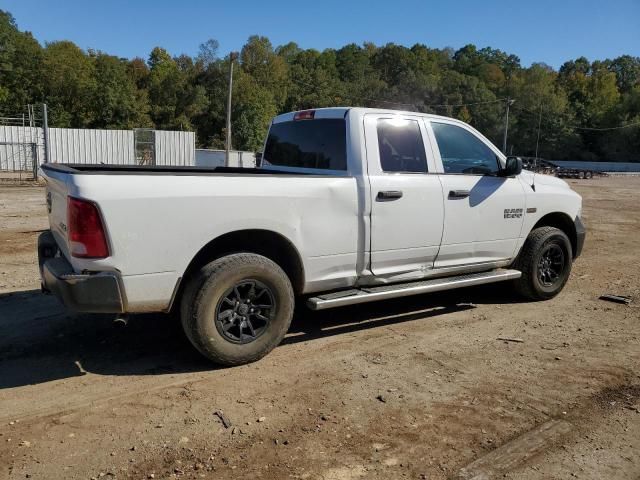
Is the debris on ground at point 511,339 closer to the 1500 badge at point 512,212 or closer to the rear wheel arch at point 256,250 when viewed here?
the 1500 badge at point 512,212

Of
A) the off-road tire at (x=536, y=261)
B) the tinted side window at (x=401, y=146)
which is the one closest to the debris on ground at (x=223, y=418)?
the tinted side window at (x=401, y=146)

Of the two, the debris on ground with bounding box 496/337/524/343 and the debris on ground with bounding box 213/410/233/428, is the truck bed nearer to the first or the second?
the debris on ground with bounding box 213/410/233/428

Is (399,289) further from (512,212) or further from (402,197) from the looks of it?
(512,212)

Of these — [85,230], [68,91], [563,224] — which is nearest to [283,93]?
[68,91]

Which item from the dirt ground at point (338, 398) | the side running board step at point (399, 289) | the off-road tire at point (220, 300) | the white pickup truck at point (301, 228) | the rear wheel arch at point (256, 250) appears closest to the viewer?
the dirt ground at point (338, 398)

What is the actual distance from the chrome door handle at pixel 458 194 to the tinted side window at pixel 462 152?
223 mm

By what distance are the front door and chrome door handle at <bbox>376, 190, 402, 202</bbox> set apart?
0.61 metres

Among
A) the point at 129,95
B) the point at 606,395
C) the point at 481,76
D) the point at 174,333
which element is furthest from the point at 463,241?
the point at 481,76

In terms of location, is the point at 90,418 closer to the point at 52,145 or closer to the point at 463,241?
the point at 463,241

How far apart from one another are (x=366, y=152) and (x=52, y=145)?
1149 inches

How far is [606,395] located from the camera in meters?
4.03

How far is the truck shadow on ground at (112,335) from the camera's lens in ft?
14.1

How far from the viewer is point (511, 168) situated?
5793mm

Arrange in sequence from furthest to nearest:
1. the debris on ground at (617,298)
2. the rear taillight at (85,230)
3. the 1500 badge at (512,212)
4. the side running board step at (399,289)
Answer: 1. the debris on ground at (617,298)
2. the 1500 badge at (512,212)
3. the side running board step at (399,289)
4. the rear taillight at (85,230)
